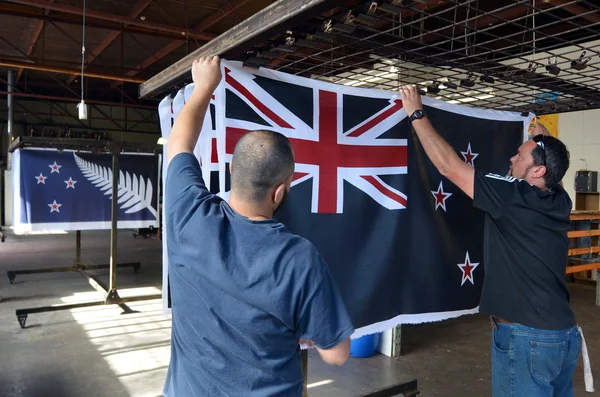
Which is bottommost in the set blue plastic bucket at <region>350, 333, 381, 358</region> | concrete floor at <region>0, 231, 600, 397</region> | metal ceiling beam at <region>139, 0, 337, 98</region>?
concrete floor at <region>0, 231, 600, 397</region>

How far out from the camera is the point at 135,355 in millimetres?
4266

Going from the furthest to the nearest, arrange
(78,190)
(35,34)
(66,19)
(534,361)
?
(35,34) → (66,19) → (78,190) → (534,361)

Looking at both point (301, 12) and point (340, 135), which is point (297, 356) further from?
point (340, 135)

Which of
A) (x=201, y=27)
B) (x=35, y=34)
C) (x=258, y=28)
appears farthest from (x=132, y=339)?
(x=35, y=34)

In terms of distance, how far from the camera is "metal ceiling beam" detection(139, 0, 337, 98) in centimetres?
141

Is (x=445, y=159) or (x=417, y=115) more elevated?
(x=417, y=115)

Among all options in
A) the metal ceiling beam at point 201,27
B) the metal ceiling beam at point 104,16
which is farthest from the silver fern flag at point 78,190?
the metal ceiling beam at point 201,27

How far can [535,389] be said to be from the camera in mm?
1925

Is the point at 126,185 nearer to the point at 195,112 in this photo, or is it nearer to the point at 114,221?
the point at 114,221

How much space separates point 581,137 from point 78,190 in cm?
823

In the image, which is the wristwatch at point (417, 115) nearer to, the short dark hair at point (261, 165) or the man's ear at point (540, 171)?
the man's ear at point (540, 171)

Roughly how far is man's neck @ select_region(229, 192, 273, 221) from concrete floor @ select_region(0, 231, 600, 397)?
105 inches

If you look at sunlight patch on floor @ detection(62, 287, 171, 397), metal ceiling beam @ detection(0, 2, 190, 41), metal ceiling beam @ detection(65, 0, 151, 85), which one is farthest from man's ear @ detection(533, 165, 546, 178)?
metal ceiling beam @ detection(0, 2, 190, 41)

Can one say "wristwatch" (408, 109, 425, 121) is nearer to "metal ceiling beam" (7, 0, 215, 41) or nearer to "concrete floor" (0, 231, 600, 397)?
"concrete floor" (0, 231, 600, 397)
